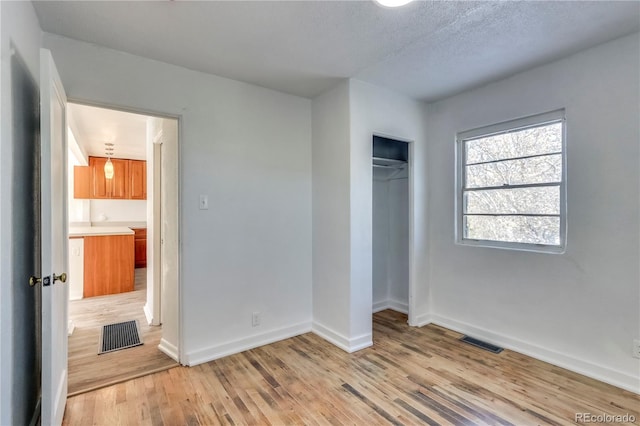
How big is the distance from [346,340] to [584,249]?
6.60 ft

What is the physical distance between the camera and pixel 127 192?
6.95m

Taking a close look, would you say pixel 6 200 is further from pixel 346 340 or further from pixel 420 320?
pixel 420 320

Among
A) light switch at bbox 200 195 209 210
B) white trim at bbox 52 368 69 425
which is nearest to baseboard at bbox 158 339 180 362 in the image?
white trim at bbox 52 368 69 425

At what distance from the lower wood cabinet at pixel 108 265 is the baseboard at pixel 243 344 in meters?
3.17

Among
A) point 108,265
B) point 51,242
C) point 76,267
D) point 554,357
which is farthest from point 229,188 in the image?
point 76,267

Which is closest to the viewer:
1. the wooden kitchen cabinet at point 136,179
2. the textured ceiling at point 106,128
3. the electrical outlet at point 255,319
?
the electrical outlet at point 255,319

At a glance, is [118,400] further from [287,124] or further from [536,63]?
[536,63]

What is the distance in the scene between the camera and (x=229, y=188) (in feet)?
9.18

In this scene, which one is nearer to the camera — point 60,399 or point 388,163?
point 60,399

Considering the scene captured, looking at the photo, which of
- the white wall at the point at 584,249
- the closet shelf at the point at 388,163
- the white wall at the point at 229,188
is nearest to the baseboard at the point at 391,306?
the white wall at the point at 584,249

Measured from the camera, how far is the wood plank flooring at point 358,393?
75.8 inches

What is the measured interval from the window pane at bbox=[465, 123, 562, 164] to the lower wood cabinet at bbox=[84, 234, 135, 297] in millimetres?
5060

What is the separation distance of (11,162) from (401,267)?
3.51 meters

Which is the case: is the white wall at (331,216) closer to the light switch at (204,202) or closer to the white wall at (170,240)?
the light switch at (204,202)
